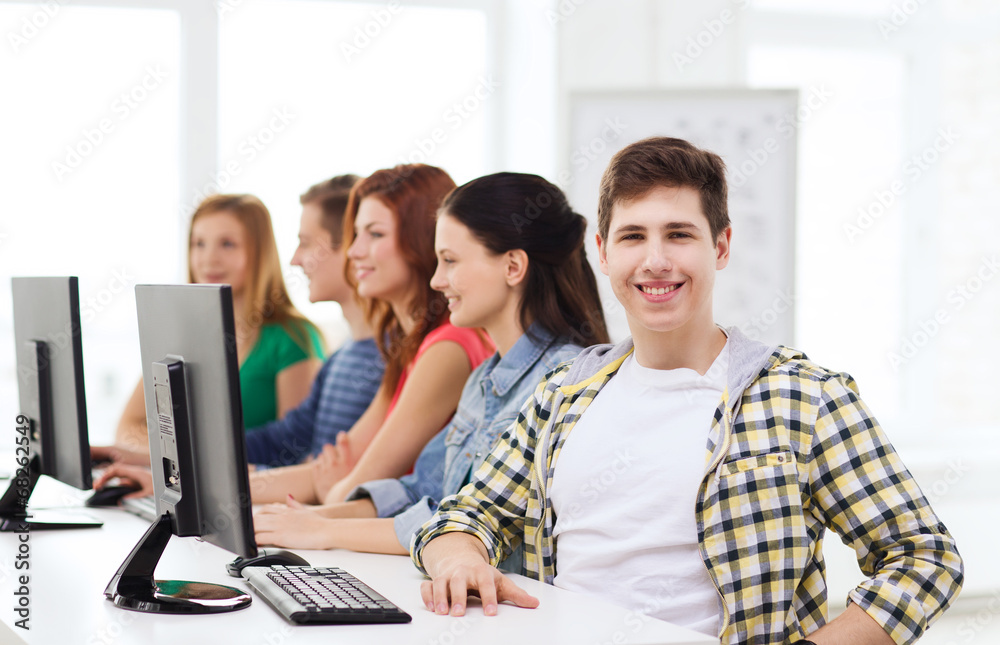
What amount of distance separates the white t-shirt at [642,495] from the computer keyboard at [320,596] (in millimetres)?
340

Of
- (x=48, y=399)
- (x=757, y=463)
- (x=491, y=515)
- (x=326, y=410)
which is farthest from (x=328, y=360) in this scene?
(x=757, y=463)

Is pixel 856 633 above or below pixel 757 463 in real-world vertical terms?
below

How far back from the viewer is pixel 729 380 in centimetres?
146

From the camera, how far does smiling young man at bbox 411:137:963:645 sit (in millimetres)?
1338

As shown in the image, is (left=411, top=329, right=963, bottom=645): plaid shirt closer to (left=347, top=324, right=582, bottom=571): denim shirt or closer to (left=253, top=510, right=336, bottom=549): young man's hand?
(left=347, top=324, right=582, bottom=571): denim shirt

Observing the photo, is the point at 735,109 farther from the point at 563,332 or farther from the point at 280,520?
the point at 280,520

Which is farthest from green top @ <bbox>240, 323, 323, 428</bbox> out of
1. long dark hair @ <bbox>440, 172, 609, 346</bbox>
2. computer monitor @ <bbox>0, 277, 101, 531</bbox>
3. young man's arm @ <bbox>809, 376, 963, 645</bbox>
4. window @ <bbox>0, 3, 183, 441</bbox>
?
young man's arm @ <bbox>809, 376, 963, 645</bbox>

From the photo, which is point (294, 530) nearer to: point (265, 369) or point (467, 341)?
point (467, 341)

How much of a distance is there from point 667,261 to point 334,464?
1.24m

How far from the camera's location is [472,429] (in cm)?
193

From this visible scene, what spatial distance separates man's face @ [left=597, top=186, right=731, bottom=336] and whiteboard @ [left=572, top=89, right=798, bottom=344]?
6.51ft

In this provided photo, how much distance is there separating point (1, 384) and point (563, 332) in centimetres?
284

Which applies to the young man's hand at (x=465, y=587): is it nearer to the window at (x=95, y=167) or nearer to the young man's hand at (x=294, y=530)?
the young man's hand at (x=294, y=530)

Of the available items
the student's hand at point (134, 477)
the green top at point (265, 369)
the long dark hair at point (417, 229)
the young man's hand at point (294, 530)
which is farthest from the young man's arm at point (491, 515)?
the green top at point (265, 369)
